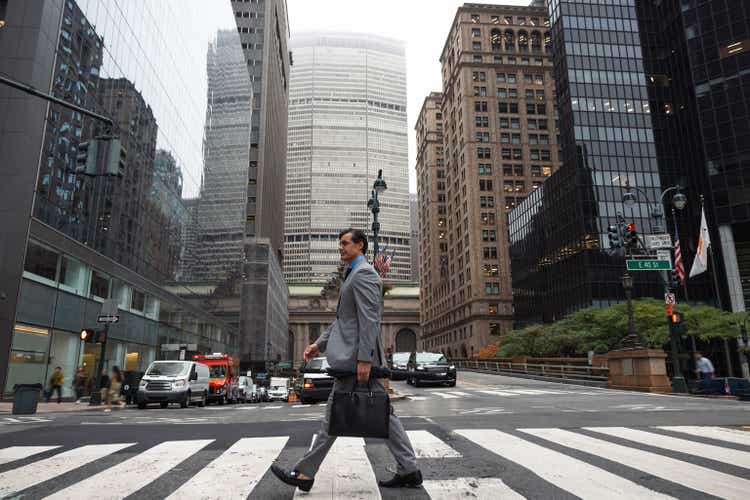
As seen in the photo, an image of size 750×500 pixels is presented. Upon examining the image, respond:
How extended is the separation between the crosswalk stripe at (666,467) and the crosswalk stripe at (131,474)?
4211mm

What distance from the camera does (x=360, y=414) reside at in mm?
3795

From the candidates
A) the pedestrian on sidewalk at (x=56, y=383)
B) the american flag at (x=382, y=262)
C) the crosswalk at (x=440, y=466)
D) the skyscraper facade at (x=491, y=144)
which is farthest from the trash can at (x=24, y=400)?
the skyscraper facade at (x=491, y=144)

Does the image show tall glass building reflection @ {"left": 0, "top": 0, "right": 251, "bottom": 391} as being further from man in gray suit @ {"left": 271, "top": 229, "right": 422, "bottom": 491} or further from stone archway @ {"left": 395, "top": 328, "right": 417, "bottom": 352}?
stone archway @ {"left": 395, "top": 328, "right": 417, "bottom": 352}

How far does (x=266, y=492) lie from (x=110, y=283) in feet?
93.5

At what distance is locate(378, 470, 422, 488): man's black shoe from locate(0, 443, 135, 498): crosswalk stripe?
9.37 ft

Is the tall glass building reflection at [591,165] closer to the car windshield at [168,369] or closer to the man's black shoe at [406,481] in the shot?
the car windshield at [168,369]

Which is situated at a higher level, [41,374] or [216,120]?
[216,120]

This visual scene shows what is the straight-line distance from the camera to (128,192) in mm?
32156

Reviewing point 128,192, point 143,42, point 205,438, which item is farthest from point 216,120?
point 205,438

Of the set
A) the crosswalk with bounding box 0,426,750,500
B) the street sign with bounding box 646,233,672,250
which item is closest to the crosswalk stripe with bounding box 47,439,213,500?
the crosswalk with bounding box 0,426,750,500

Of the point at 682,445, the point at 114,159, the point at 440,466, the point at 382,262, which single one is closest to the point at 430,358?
the point at 382,262

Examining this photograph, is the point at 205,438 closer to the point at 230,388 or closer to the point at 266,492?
the point at 266,492

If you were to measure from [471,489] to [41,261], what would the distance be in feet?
76.7

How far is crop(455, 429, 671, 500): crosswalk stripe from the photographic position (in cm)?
382
